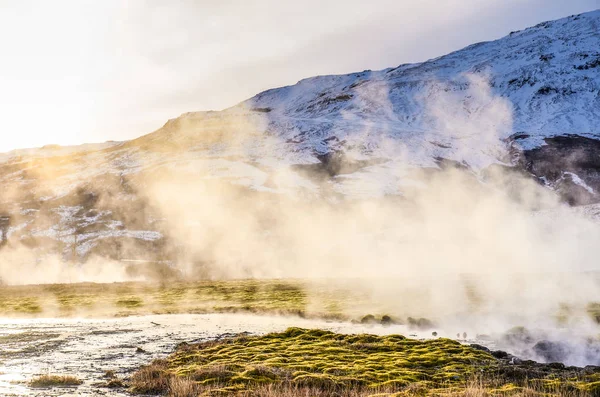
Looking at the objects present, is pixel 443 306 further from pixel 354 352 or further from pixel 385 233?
pixel 385 233

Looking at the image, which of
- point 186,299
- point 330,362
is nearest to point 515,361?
point 330,362

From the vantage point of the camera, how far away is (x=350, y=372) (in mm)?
23719

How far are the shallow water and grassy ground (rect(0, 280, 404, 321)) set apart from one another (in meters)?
5.55

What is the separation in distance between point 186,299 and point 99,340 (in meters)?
36.6

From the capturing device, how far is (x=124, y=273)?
130875 mm

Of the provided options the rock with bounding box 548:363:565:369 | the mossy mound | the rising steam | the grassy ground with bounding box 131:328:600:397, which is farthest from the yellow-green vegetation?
the rising steam

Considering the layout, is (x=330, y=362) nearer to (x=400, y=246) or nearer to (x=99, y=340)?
(x=99, y=340)

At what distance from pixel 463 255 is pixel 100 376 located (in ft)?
363

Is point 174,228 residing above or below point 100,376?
above

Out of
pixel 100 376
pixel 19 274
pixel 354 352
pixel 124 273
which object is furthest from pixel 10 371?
pixel 19 274

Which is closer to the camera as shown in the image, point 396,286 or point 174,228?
point 396,286

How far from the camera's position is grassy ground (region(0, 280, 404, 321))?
195 feet

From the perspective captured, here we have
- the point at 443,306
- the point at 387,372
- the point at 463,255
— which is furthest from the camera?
the point at 463,255

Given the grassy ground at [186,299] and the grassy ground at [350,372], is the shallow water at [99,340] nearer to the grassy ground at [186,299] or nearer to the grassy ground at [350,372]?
the grassy ground at [350,372]
